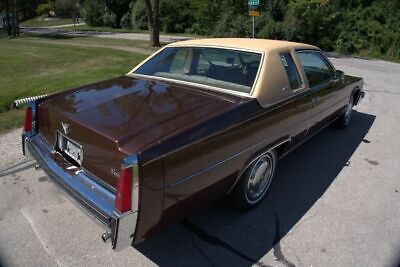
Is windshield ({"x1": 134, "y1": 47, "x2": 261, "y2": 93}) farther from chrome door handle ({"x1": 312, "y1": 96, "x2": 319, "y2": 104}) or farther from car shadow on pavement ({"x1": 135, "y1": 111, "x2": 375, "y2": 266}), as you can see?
car shadow on pavement ({"x1": 135, "y1": 111, "x2": 375, "y2": 266})

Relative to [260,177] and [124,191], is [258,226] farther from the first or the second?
[124,191]

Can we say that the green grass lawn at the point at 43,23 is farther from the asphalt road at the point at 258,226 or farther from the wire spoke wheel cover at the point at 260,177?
the wire spoke wheel cover at the point at 260,177

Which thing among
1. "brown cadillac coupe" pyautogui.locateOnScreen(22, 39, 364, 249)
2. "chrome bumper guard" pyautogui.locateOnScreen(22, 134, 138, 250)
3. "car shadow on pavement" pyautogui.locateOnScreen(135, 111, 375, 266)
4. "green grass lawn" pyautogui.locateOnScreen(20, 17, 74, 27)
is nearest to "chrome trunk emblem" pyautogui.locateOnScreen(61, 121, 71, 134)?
"brown cadillac coupe" pyautogui.locateOnScreen(22, 39, 364, 249)

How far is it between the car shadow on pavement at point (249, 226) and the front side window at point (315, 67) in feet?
3.47

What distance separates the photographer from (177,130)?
8.10ft

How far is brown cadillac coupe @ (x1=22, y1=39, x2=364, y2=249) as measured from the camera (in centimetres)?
229

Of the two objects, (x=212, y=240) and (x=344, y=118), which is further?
(x=344, y=118)

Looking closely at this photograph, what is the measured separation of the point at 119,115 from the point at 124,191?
0.73m

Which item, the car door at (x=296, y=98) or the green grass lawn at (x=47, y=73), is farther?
the green grass lawn at (x=47, y=73)

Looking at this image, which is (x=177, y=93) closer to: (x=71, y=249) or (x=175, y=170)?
(x=175, y=170)

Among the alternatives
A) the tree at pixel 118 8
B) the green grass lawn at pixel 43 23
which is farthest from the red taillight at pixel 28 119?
the green grass lawn at pixel 43 23

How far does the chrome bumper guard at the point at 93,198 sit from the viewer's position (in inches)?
86.7

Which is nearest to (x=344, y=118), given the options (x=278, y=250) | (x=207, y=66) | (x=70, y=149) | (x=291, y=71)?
(x=291, y=71)

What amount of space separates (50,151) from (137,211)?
1.29 meters
